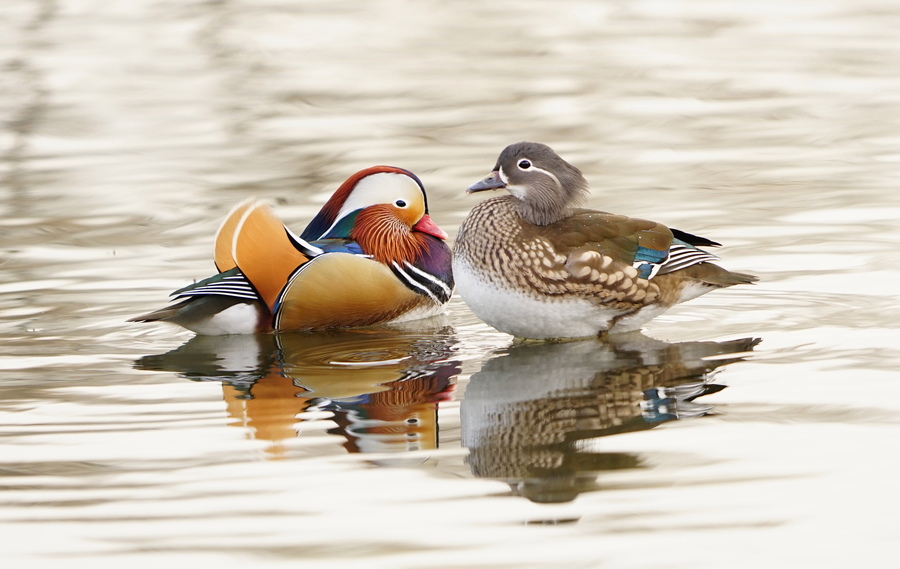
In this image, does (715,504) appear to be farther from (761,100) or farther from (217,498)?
(761,100)

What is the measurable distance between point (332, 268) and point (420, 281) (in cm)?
59

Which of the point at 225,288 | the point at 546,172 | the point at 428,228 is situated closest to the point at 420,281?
the point at 428,228

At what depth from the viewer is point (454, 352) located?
6211 mm

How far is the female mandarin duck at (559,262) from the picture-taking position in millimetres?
5969

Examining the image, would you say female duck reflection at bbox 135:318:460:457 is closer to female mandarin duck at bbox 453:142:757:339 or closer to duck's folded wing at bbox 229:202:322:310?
duck's folded wing at bbox 229:202:322:310

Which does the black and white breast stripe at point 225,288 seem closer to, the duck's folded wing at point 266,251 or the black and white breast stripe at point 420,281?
the duck's folded wing at point 266,251

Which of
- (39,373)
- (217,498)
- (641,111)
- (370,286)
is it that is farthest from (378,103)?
(217,498)

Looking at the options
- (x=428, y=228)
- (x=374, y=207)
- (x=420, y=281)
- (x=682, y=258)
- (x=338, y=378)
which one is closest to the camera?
(x=338, y=378)

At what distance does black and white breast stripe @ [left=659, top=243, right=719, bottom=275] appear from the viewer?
6.23 metres

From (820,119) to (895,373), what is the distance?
6.96 metres

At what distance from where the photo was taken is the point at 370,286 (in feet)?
22.6

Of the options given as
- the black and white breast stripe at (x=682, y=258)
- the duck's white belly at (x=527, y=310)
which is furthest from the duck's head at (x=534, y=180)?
the black and white breast stripe at (x=682, y=258)

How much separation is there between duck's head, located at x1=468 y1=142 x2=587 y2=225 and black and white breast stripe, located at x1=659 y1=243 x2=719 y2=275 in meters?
0.56

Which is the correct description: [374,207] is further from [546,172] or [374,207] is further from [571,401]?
[571,401]
